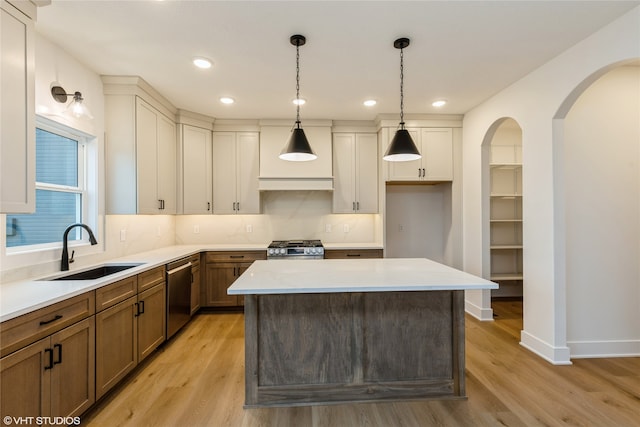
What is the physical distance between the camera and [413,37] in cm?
222

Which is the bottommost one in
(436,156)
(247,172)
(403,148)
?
(403,148)

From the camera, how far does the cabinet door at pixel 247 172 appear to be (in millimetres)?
4152

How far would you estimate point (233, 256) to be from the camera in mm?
3830

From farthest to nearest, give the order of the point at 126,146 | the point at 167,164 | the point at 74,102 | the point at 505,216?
the point at 505,216 → the point at 167,164 → the point at 126,146 → the point at 74,102

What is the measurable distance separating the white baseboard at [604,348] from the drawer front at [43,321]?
3.82 metres

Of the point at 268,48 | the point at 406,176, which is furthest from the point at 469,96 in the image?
the point at 268,48

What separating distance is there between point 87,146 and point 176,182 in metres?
1.11

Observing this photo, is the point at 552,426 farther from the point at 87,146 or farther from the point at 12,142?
the point at 87,146

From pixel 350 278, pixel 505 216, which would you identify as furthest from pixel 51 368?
pixel 505 216

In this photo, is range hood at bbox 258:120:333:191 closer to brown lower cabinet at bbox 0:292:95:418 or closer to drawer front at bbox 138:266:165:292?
drawer front at bbox 138:266:165:292

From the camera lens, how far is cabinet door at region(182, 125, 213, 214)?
383 cm

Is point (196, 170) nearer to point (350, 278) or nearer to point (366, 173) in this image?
point (366, 173)

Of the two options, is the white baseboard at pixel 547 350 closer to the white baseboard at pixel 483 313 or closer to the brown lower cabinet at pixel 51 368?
the white baseboard at pixel 483 313

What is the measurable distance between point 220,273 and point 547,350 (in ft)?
11.7
